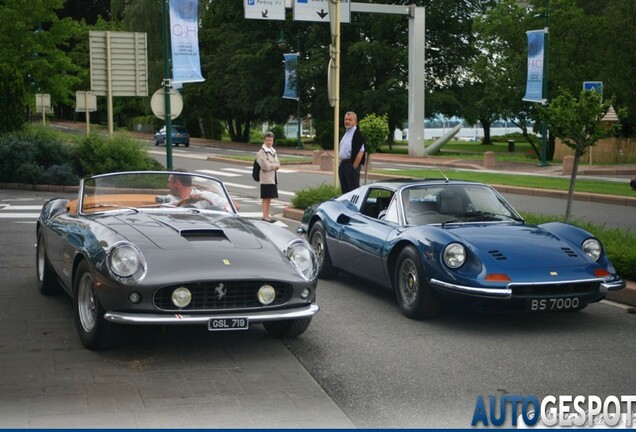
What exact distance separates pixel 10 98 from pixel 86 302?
22.5 meters

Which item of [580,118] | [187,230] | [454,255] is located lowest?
[454,255]

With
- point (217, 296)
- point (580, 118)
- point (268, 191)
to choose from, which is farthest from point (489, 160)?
point (217, 296)

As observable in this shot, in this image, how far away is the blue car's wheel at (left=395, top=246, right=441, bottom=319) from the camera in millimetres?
7859

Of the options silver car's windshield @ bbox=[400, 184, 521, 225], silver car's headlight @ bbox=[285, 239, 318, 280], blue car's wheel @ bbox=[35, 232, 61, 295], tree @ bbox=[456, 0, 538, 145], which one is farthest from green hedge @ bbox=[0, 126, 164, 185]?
tree @ bbox=[456, 0, 538, 145]

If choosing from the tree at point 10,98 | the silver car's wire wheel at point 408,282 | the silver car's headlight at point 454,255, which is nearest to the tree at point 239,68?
the tree at point 10,98

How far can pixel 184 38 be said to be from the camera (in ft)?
90.9

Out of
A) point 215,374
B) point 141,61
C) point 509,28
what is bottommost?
point 215,374

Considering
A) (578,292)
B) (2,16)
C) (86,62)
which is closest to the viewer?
(578,292)

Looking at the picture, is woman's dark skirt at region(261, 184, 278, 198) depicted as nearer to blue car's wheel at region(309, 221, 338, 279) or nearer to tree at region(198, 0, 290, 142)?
blue car's wheel at region(309, 221, 338, 279)

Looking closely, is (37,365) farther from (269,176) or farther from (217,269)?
(269,176)

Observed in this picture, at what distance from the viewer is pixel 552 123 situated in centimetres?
1257

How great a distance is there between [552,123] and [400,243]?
17.0 ft

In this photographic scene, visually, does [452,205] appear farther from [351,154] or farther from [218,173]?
[218,173]

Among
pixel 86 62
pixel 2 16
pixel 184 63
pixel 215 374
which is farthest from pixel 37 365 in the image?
pixel 86 62
